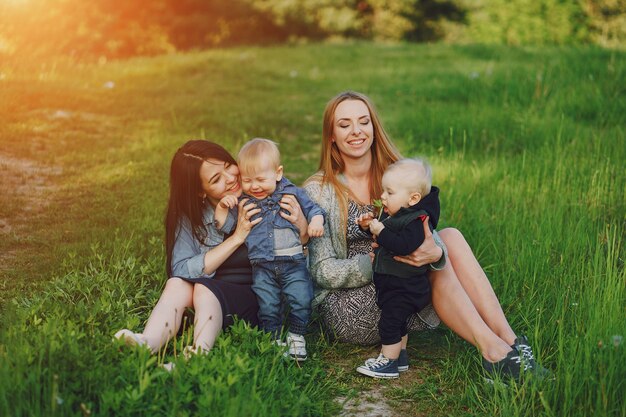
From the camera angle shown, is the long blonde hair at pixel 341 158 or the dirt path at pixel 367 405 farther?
the long blonde hair at pixel 341 158

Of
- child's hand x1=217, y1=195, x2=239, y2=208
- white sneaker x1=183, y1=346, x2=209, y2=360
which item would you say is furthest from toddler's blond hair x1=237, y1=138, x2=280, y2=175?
white sneaker x1=183, y1=346, x2=209, y2=360

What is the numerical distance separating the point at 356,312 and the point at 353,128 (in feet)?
3.14

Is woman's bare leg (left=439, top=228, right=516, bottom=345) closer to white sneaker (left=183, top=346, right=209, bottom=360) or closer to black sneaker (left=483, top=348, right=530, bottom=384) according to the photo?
black sneaker (left=483, top=348, right=530, bottom=384)

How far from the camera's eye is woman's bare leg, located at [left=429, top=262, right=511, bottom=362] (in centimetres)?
330

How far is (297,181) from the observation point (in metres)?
6.34

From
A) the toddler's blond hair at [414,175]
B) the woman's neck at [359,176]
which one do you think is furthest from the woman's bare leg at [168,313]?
the toddler's blond hair at [414,175]

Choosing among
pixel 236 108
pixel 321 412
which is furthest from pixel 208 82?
pixel 321 412

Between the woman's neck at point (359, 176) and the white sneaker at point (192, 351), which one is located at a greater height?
the woman's neck at point (359, 176)

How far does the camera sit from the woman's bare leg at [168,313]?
3252 millimetres

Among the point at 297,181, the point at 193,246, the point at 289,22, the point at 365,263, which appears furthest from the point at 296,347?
the point at 289,22

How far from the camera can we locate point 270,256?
354 cm

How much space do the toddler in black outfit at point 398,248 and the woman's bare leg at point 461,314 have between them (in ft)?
0.21

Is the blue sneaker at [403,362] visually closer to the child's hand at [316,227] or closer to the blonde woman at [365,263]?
the blonde woman at [365,263]

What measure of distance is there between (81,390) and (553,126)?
502 centimetres
